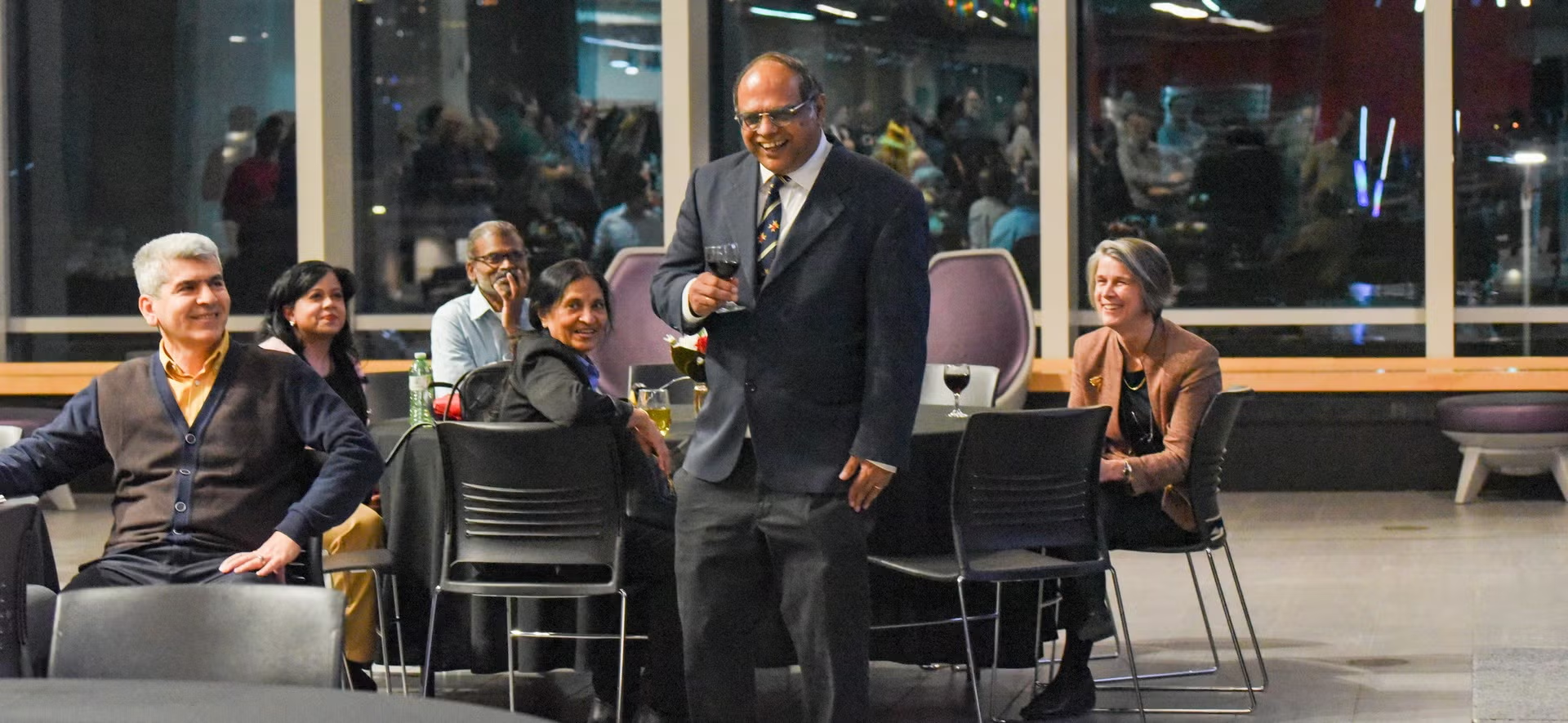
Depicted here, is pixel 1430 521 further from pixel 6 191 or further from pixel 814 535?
pixel 6 191

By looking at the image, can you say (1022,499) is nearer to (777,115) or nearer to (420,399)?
(777,115)

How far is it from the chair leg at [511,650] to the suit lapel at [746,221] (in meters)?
1.22

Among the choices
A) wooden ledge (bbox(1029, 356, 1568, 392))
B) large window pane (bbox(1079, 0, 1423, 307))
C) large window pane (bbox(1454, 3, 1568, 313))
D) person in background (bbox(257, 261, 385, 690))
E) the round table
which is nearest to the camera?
the round table

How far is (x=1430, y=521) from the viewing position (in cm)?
830

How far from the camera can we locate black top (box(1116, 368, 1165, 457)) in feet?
16.2

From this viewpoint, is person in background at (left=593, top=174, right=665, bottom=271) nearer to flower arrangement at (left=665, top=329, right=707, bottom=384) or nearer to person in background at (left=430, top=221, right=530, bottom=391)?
person in background at (left=430, top=221, right=530, bottom=391)

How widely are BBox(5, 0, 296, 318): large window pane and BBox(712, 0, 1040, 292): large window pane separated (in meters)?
2.64

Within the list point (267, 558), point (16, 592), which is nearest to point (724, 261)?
point (267, 558)

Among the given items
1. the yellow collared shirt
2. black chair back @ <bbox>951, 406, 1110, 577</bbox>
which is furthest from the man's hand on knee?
black chair back @ <bbox>951, 406, 1110, 577</bbox>

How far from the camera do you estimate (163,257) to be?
3.67 m

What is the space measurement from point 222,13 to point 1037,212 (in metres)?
4.78

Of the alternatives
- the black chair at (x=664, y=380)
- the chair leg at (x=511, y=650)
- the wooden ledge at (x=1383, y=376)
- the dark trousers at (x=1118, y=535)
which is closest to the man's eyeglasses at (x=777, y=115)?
the chair leg at (x=511, y=650)

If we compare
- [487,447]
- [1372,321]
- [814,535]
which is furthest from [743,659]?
[1372,321]

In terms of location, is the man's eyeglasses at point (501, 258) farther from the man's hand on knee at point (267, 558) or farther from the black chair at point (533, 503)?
the man's hand on knee at point (267, 558)
